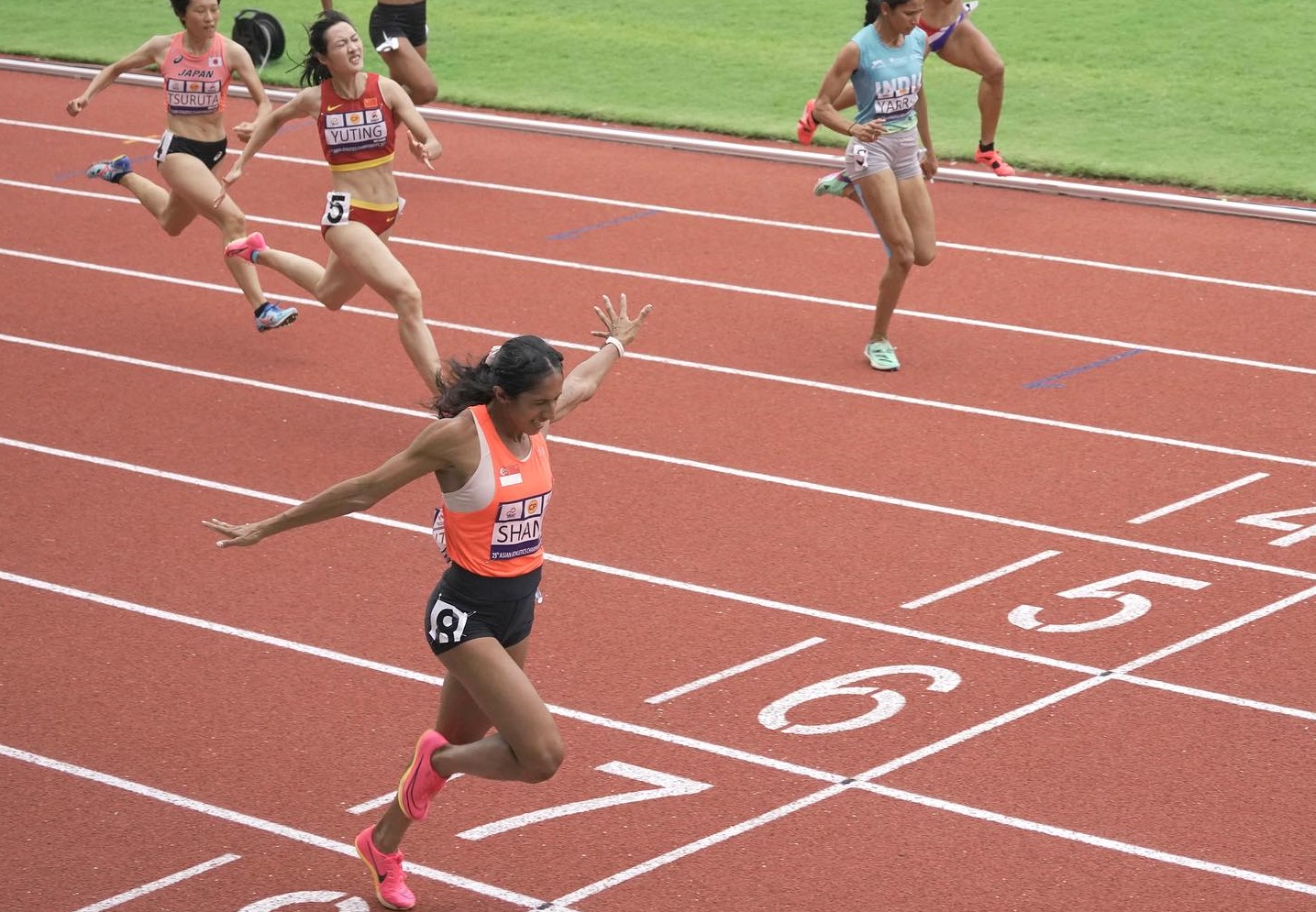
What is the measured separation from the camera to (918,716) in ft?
24.9

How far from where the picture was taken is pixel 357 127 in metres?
10.8

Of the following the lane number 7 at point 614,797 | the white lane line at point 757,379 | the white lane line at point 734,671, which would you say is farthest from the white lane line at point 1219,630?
the lane number 7 at point 614,797

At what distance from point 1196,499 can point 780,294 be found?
4.60m

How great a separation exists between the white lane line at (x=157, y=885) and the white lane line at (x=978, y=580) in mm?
3398

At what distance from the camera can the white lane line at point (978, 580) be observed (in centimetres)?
870

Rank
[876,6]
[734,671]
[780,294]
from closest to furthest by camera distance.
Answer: [734,671] < [876,6] < [780,294]

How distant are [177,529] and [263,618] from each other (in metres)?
1.38

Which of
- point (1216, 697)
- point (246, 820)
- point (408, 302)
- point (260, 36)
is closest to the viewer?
point (246, 820)

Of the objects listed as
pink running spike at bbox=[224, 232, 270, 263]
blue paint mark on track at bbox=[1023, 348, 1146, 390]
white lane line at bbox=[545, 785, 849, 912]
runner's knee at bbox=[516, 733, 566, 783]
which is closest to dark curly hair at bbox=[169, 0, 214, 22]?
pink running spike at bbox=[224, 232, 270, 263]

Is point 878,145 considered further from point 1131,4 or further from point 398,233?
point 1131,4

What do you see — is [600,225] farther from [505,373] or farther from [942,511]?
[505,373]

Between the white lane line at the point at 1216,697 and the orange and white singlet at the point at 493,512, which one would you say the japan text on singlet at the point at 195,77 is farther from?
the white lane line at the point at 1216,697

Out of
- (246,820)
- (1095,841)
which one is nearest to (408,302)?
(246,820)

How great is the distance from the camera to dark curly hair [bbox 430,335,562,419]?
5957mm
